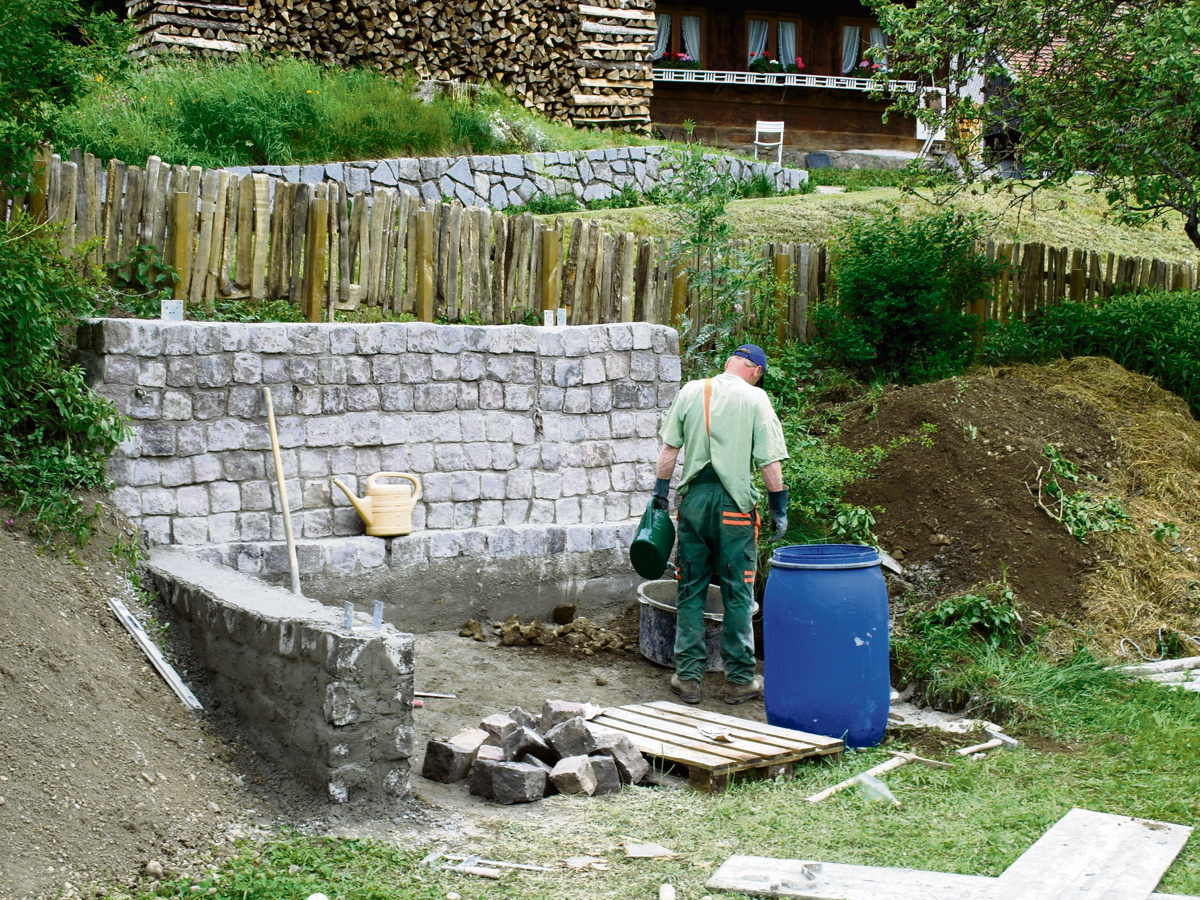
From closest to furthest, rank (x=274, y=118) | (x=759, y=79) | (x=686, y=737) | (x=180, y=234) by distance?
(x=686, y=737)
(x=180, y=234)
(x=274, y=118)
(x=759, y=79)

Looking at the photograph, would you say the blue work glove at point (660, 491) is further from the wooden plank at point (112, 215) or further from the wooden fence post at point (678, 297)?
the wooden plank at point (112, 215)

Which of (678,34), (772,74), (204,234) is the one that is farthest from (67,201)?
(678,34)

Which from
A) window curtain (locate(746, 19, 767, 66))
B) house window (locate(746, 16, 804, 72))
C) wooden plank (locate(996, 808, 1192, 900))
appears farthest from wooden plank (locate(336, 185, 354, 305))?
window curtain (locate(746, 19, 767, 66))

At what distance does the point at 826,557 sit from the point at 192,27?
1194 centimetres

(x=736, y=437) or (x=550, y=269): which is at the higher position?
(x=550, y=269)

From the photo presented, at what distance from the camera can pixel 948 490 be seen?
7.81m

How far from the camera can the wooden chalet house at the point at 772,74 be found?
2269 cm

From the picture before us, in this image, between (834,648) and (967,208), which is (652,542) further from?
(967,208)

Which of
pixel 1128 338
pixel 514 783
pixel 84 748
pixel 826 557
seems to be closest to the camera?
pixel 84 748

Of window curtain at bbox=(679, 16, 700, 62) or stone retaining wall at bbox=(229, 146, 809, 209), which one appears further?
window curtain at bbox=(679, 16, 700, 62)

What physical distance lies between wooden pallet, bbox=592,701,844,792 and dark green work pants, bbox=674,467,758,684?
2.12ft

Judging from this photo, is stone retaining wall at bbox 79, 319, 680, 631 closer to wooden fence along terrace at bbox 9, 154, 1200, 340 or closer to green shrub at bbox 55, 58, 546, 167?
wooden fence along terrace at bbox 9, 154, 1200, 340

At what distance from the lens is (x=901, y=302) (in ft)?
31.9

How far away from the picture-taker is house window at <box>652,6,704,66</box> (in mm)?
23703
